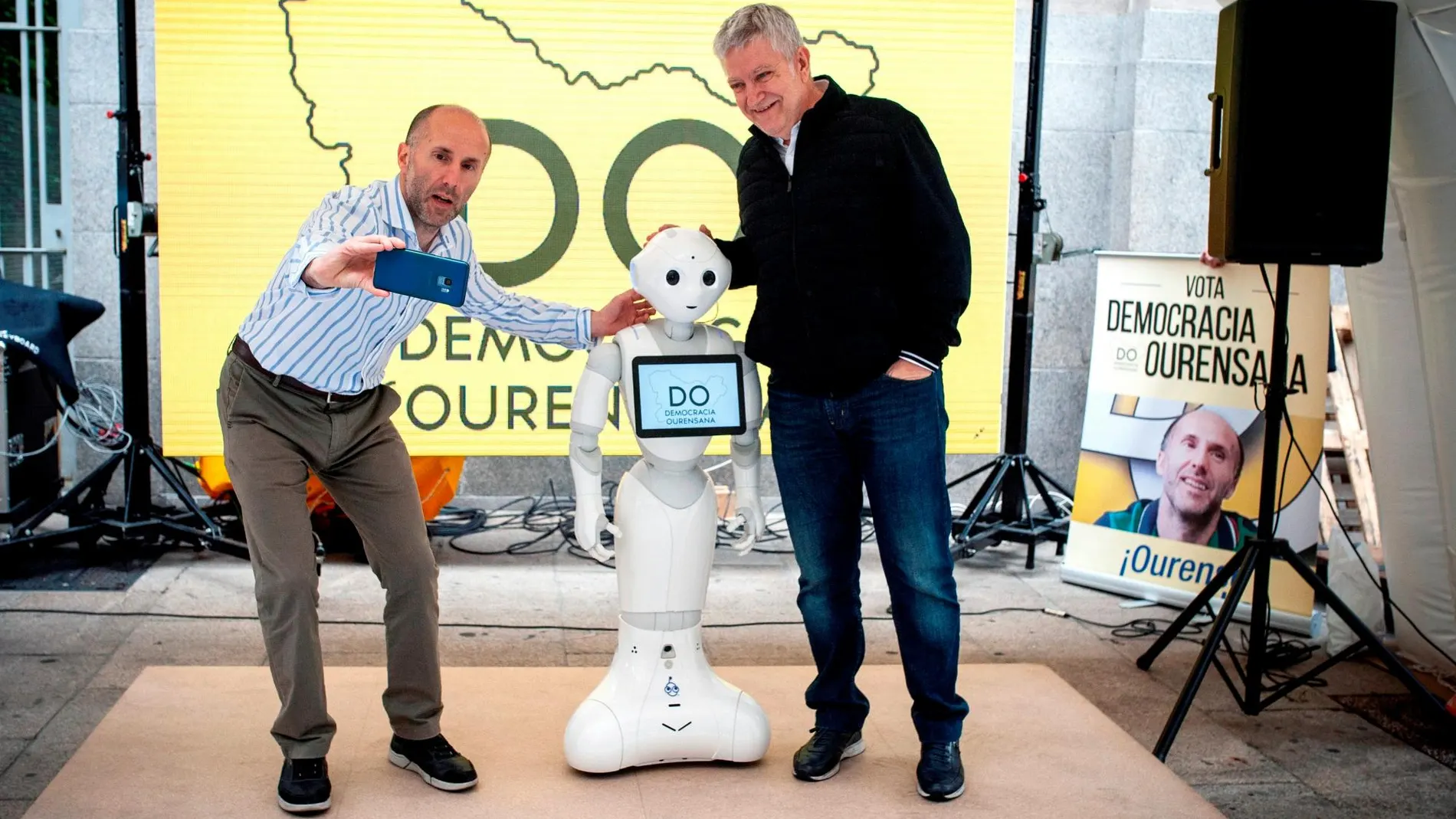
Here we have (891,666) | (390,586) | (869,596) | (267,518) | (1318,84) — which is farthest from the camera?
(869,596)

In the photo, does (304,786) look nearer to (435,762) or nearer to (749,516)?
(435,762)

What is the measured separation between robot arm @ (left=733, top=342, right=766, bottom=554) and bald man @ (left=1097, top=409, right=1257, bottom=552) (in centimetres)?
212

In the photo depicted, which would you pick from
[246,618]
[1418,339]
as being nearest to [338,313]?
[246,618]

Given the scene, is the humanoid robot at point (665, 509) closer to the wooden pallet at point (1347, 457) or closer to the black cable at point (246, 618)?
the black cable at point (246, 618)

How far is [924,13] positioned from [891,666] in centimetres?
238

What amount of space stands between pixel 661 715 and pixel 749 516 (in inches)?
18.3

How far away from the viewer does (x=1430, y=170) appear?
338cm

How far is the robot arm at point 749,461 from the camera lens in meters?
2.90

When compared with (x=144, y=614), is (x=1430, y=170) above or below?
above

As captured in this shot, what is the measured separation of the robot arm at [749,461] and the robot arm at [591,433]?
0.93 ft

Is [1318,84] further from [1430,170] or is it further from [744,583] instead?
[744,583]

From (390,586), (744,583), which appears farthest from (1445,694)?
(390,586)

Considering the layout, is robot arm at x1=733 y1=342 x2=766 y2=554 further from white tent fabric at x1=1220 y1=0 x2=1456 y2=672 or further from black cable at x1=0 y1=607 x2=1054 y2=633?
white tent fabric at x1=1220 y1=0 x2=1456 y2=672

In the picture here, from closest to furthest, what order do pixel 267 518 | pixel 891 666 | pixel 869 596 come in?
1. pixel 267 518
2. pixel 891 666
3. pixel 869 596
